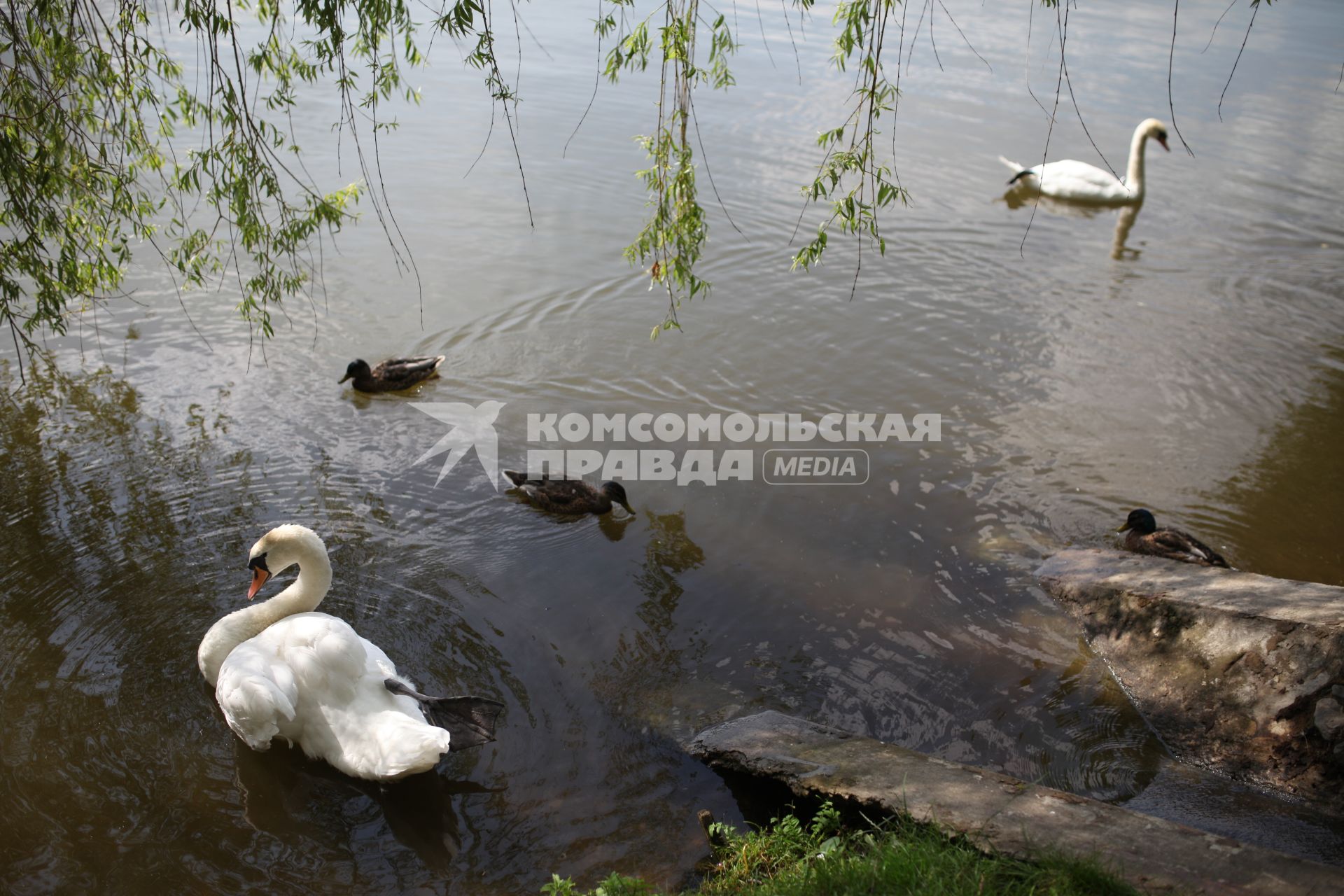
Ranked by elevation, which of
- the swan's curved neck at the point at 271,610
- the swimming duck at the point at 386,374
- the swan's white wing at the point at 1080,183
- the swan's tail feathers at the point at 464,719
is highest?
the swan's white wing at the point at 1080,183

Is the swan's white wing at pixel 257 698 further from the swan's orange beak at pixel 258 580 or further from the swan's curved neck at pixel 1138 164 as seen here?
the swan's curved neck at pixel 1138 164

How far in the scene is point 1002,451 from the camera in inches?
341

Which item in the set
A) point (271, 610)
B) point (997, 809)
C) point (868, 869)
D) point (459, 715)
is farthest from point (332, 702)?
point (997, 809)

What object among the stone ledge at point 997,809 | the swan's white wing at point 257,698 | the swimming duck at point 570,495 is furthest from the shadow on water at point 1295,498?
the swan's white wing at point 257,698

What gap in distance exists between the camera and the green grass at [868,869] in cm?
372

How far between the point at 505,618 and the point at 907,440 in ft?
14.4

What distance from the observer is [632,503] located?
792cm

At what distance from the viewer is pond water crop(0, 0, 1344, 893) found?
4867 millimetres

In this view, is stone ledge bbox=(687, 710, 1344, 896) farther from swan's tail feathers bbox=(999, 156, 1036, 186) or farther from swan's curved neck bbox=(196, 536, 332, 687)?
swan's tail feathers bbox=(999, 156, 1036, 186)

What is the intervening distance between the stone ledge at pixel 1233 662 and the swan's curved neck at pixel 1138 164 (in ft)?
33.3

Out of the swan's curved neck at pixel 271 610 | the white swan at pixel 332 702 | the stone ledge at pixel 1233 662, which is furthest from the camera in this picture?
the swan's curved neck at pixel 271 610

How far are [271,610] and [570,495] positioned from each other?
2540 mm

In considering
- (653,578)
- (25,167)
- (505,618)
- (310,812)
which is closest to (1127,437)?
(653,578)

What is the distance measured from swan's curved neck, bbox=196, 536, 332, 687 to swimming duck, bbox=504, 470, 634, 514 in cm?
204
